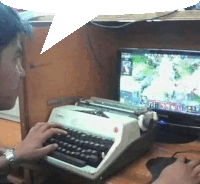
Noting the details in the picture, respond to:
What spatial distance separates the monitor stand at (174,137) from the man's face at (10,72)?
1.94 feet

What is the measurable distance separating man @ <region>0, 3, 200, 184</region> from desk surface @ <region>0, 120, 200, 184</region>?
0.26ft

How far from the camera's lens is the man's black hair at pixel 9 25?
2.60 feet

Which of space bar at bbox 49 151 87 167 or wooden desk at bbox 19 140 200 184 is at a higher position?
space bar at bbox 49 151 87 167

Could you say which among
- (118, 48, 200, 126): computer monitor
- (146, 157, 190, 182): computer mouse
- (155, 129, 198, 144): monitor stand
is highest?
(118, 48, 200, 126): computer monitor

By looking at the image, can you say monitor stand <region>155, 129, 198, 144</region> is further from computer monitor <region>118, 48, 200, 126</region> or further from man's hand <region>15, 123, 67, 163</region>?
man's hand <region>15, 123, 67, 163</region>

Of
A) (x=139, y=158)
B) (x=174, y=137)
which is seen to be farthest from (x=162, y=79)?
(x=139, y=158)

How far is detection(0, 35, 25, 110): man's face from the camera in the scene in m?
0.88

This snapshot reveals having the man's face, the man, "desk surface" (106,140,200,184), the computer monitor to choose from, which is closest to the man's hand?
the man

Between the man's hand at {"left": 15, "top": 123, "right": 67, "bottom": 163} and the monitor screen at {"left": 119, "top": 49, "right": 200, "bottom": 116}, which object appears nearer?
the man's hand at {"left": 15, "top": 123, "right": 67, "bottom": 163}

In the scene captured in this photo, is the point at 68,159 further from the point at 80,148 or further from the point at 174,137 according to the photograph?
the point at 174,137

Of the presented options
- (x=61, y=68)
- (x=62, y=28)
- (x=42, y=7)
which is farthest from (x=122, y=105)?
(x=42, y=7)

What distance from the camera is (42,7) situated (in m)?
0.62

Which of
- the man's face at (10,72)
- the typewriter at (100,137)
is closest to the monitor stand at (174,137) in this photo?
the typewriter at (100,137)

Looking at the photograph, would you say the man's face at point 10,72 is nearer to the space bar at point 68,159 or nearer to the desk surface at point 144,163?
the space bar at point 68,159
